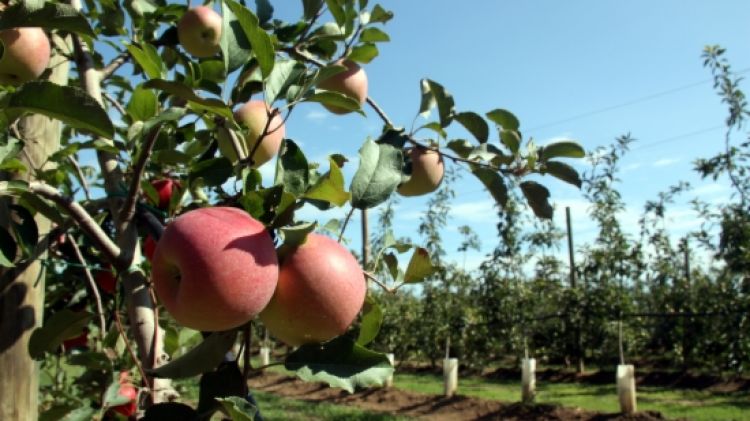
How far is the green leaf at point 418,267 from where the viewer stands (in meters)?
0.82

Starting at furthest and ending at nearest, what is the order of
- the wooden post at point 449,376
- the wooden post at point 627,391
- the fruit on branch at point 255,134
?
1. the wooden post at point 449,376
2. the wooden post at point 627,391
3. the fruit on branch at point 255,134

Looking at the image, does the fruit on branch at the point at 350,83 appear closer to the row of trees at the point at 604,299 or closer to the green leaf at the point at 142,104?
the green leaf at the point at 142,104

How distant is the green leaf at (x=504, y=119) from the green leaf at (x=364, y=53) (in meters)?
0.26

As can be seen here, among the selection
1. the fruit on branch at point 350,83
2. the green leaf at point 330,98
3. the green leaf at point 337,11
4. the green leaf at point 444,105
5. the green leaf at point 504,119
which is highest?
the green leaf at point 337,11

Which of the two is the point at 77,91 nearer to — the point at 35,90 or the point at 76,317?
the point at 35,90

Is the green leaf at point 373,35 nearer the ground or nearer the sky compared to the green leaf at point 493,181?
nearer the sky

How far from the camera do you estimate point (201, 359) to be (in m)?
0.68

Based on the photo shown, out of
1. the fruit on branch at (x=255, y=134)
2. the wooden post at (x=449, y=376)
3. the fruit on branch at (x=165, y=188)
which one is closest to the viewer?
the fruit on branch at (x=255, y=134)

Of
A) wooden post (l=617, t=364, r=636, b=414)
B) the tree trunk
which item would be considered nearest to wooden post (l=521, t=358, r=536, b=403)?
wooden post (l=617, t=364, r=636, b=414)

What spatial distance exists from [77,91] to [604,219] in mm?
7659

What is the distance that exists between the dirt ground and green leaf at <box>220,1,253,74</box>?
5784 mm

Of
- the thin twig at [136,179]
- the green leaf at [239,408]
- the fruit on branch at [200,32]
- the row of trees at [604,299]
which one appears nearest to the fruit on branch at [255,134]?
the thin twig at [136,179]

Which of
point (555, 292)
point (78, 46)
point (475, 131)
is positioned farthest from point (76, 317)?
point (555, 292)

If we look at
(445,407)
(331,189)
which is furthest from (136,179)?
(445,407)
